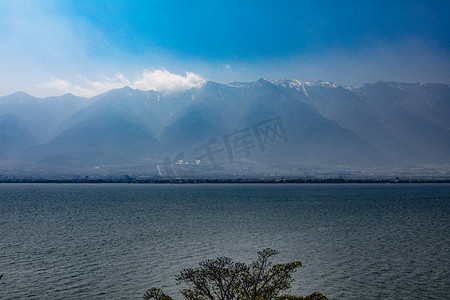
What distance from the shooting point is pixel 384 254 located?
38.7 metres

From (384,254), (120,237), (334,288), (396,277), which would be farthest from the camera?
(120,237)

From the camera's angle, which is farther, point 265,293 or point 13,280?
point 13,280

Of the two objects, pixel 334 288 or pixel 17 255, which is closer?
pixel 334 288

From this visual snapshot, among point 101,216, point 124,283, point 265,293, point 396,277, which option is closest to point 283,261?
point 396,277

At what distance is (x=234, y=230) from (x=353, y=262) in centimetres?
2163

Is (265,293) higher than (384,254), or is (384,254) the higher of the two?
(265,293)

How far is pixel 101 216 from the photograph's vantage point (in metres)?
72.9

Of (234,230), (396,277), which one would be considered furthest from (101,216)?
(396,277)

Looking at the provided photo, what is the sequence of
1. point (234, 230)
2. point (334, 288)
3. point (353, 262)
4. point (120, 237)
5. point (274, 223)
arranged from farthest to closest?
point (274, 223)
point (234, 230)
point (120, 237)
point (353, 262)
point (334, 288)

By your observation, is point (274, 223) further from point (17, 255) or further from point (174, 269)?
point (17, 255)

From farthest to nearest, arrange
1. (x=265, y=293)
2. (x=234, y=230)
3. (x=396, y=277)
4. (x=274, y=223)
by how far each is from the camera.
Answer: (x=274, y=223)
(x=234, y=230)
(x=396, y=277)
(x=265, y=293)

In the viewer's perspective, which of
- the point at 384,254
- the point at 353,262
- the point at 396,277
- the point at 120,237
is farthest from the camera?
the point at 120,237

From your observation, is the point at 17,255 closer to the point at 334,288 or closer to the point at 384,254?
the point at 334,288

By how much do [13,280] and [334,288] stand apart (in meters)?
23.5
